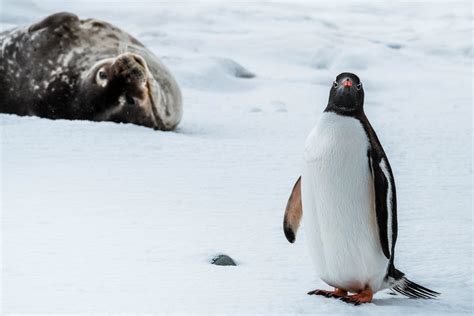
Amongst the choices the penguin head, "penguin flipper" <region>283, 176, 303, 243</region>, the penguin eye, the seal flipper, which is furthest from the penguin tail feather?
the seal flipper

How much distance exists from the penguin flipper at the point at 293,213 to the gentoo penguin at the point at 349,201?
15cm

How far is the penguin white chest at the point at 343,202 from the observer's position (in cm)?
243

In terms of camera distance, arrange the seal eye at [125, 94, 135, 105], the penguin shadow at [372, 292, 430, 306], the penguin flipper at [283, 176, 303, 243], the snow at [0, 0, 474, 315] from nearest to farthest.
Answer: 1. the snow at [0, 0, 474, 315]
2. the penguin shadow at [372, 292, 430, 306]
3. the penguin flipper at [283, 176, 303, 243]
4. the seal eye at [125, 94, 135, 105]

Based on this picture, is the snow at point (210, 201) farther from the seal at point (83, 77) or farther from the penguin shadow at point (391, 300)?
the seal at point (83, 77)

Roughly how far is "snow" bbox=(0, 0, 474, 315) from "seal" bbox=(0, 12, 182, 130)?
32 cm

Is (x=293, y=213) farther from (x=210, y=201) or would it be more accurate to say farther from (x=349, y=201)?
(x=210, y=201)

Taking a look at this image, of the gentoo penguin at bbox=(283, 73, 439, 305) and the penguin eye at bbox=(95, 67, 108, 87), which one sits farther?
the penguin eye at bbox=(95, 67, 108, 87)

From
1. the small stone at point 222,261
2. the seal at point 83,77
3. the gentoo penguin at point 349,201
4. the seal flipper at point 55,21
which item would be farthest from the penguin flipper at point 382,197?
the seal flipper at point 55,21

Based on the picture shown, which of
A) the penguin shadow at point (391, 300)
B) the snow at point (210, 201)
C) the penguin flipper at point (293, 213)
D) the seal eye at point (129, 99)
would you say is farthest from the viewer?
the seal eye at point (129, 99)

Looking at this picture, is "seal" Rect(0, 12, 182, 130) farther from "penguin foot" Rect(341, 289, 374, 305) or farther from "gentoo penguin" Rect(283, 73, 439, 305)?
"penguin foot" Rect(341, 289, 374, 305)

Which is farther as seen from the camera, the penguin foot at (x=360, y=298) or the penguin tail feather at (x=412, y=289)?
the penguin tail feather at (x=412, y=289)

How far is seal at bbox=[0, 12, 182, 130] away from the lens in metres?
5.50

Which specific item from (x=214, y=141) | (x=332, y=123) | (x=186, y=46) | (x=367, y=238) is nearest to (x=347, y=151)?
(x=332, y=123)

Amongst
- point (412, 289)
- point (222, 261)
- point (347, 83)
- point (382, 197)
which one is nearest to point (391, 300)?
point (412, 289)
